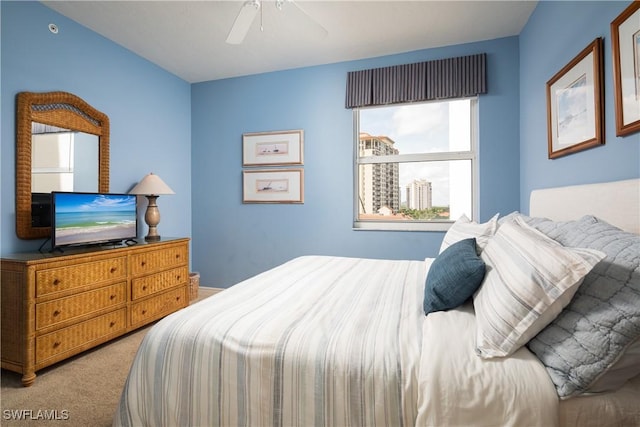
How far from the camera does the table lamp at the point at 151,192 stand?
3.08 m

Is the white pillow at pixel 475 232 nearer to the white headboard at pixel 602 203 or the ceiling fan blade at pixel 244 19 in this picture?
the white headboard at pixel 602 203

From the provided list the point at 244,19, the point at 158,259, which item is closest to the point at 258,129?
the point at 244,19

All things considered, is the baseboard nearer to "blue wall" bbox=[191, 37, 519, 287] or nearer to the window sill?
"blue wall" bbox=[191, 37, 519, 287]

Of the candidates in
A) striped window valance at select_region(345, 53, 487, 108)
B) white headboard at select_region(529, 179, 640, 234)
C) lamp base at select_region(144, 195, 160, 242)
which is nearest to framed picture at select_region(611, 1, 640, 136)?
white headboard at select_region(529, 179, 640, 234)

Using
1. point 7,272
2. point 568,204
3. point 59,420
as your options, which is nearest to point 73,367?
point 59,420

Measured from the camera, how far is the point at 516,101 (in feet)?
9.77

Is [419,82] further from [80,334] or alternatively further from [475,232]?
[80,334]

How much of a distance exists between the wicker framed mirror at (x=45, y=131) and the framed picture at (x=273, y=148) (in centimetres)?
146

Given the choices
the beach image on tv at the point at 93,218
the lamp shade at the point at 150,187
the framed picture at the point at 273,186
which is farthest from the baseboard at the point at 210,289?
the lamp shade at the point at 150,187

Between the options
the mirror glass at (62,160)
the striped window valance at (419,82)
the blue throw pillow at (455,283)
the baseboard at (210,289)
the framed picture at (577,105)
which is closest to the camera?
the blue throw pillow at (455,283)

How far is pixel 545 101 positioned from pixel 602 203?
4.27ft

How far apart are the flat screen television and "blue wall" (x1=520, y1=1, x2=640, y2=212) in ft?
11.4

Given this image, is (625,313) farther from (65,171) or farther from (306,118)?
(65,171)

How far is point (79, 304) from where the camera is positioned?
2199 millimetres
